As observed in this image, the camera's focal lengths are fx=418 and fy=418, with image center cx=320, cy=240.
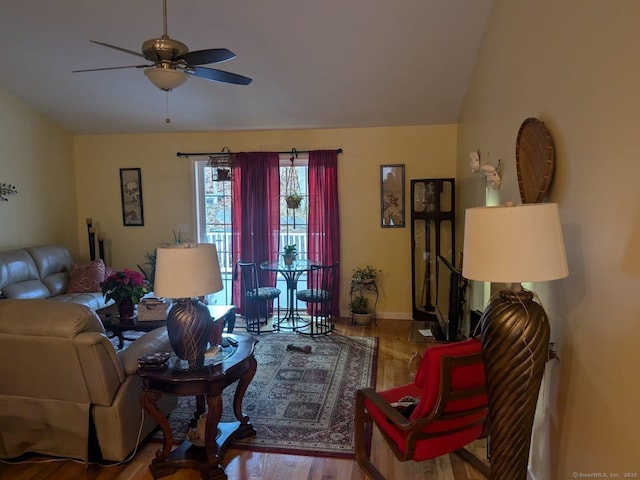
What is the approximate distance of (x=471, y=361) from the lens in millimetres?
1824

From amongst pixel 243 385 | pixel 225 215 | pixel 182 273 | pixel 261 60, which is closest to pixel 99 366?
pixel 182 273

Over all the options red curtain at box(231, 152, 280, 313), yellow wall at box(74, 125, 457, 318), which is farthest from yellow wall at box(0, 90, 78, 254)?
red curtain at box(231, 152, 280, 313)

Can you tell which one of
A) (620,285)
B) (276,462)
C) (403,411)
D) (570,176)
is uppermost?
(570,176)

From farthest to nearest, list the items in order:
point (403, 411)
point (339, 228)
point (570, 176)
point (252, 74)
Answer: point (339, 228) → point (252, 74) → point (403, 411) → point (570, 176)

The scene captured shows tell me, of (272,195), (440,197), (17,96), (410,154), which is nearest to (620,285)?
(440,197)

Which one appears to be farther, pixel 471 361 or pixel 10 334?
pixel 10 334

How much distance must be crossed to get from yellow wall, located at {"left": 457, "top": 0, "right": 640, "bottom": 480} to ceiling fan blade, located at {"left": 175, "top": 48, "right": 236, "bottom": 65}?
5.67 feet

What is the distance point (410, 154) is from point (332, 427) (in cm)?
347

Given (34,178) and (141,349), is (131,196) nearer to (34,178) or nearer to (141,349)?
(34,178)

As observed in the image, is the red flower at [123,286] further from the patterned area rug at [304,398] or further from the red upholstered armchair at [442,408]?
the red upholstered armchair at [442,408]

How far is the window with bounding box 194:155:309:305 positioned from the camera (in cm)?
548

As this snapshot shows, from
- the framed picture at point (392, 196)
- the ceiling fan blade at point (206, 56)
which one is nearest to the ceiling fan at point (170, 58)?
the ceiling fan blade at point (206, 56)

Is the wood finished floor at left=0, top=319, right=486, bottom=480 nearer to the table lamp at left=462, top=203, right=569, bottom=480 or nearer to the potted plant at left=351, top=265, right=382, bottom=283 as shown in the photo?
the table lamp at left=462, top=203, right=569, bottom=480

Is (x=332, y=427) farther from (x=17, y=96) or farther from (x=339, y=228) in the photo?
(x=17, y=96)
